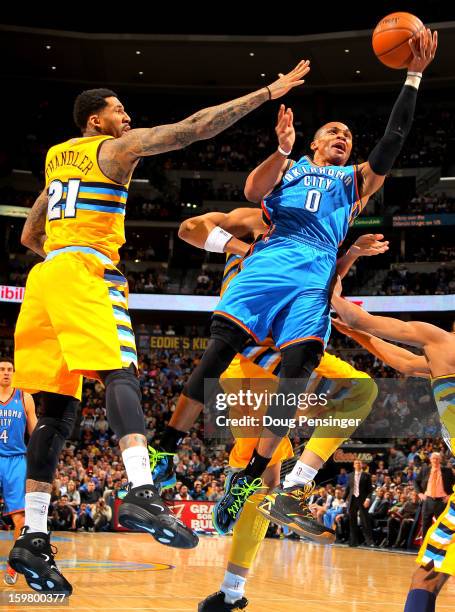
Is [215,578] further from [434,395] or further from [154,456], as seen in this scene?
[154,456]

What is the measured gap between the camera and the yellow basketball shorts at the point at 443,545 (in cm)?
491

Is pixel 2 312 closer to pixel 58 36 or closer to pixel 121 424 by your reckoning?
pixel 58 36

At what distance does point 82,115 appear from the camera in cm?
512

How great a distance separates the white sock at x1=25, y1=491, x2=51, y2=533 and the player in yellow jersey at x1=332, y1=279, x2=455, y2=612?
2.30 m

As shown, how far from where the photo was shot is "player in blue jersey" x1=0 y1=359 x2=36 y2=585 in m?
9.73

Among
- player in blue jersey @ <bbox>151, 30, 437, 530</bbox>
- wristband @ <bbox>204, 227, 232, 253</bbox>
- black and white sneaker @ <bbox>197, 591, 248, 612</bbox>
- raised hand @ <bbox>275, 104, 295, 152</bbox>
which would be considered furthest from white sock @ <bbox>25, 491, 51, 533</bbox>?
raised hand @ <bbox>275, 104, 295, 152</bbox>

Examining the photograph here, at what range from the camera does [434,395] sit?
18.6ft

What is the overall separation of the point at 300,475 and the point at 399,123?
101 inches

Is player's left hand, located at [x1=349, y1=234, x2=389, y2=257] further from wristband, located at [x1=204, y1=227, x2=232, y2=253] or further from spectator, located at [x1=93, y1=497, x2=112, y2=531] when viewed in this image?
spectator, located at [x1=93, y1=497, x2=112, y2=531]

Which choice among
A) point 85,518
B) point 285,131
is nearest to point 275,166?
point 285,131

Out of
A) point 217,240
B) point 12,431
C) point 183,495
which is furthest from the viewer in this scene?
point 183,495

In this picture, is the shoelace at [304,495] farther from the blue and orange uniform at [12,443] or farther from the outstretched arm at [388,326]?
the blue and orange uniform at [12,443]

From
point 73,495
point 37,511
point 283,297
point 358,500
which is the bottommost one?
point 73,495

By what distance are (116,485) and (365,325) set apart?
47.0 feet
